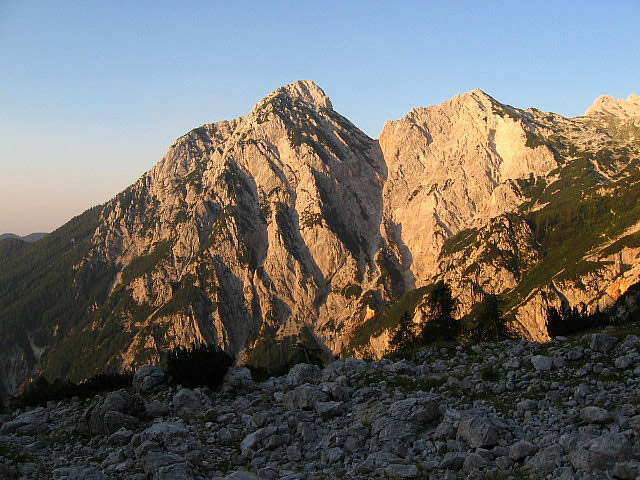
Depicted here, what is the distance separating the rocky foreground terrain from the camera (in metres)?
19.6

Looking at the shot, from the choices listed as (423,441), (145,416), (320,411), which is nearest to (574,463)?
(423,441)

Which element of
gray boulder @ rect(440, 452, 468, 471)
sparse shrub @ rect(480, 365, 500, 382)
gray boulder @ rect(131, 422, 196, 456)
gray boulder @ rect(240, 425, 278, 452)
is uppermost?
gray boulder @ rect(131, 422, 196, 456)

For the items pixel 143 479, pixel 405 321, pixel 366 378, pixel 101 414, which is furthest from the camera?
pixel 405 321

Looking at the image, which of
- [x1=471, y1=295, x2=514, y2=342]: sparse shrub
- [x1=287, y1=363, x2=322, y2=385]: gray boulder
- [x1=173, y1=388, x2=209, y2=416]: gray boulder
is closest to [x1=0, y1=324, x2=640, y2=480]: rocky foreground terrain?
[x1=173, y1=388, x2=209, y2=416]: gray boulder

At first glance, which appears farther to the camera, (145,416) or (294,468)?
(145,416)

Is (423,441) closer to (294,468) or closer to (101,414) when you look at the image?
(294,468)

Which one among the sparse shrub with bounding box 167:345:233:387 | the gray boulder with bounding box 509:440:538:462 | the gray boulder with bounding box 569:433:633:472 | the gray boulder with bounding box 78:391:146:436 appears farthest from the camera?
the sparse shrub with bounding box 167:345:233:387

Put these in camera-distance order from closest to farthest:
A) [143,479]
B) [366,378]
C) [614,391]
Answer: [143,479] < [614,391] < [366,378]

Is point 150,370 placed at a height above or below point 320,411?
above

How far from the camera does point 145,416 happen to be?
106 ft

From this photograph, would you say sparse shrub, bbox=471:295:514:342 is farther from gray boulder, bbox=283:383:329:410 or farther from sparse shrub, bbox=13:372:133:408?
sparse shrub, bbox=13:372:133:408

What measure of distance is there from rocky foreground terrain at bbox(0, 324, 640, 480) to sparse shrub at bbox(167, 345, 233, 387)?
44.0 inches

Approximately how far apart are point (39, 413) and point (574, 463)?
119 feet

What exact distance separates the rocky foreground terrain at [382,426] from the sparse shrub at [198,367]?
1.12 metres
